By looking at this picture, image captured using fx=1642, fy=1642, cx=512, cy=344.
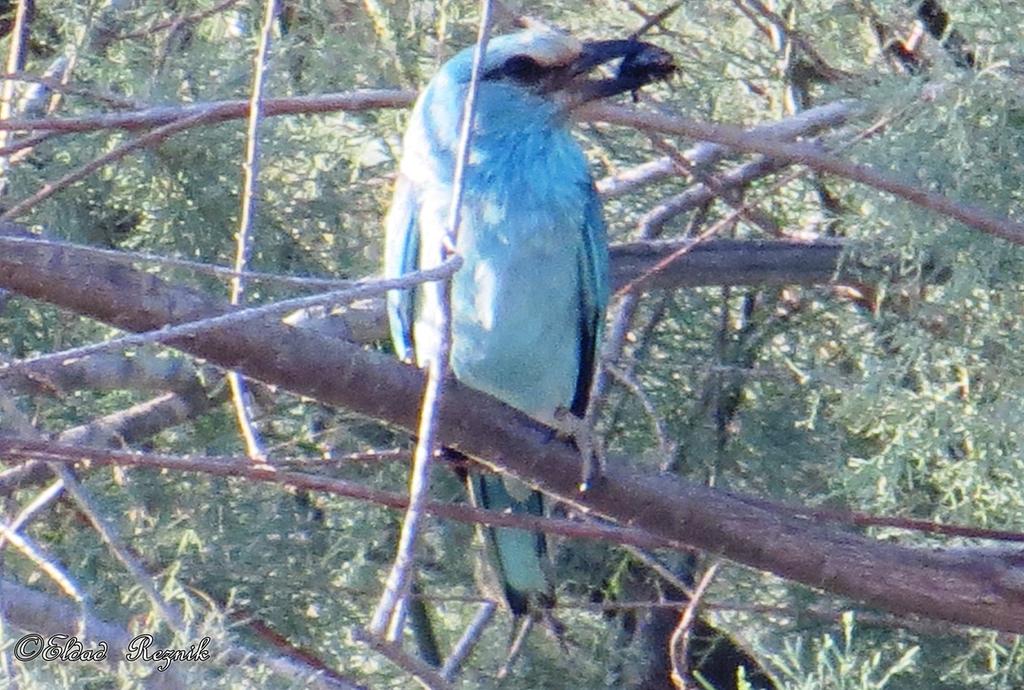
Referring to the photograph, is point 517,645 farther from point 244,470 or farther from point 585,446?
point 244,470

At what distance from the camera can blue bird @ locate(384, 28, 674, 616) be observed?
252 cm

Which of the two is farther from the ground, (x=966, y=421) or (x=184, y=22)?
(x=184, y=22)

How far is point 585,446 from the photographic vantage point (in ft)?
7.04

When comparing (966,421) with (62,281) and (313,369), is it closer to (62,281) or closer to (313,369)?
(313,369)

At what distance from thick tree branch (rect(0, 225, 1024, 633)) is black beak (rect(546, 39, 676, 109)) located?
0.65m

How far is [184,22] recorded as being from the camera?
10.4 ft

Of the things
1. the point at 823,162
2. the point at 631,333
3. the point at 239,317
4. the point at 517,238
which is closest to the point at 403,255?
the point at 517,238

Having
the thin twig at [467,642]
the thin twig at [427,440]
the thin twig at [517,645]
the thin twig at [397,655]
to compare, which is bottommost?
the thin twig at [517,645]

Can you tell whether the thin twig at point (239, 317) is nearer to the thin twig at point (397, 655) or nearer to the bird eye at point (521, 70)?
the thin twig at point (397, 655)

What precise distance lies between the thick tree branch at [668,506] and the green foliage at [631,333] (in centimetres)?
67

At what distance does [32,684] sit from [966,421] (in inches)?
62.9

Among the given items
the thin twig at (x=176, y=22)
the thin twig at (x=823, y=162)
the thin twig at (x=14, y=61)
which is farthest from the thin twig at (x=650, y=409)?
the thin twig at (x=14, y=61)

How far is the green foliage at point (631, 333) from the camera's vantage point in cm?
289

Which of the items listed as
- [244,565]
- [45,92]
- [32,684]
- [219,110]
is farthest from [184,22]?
[32,684]
